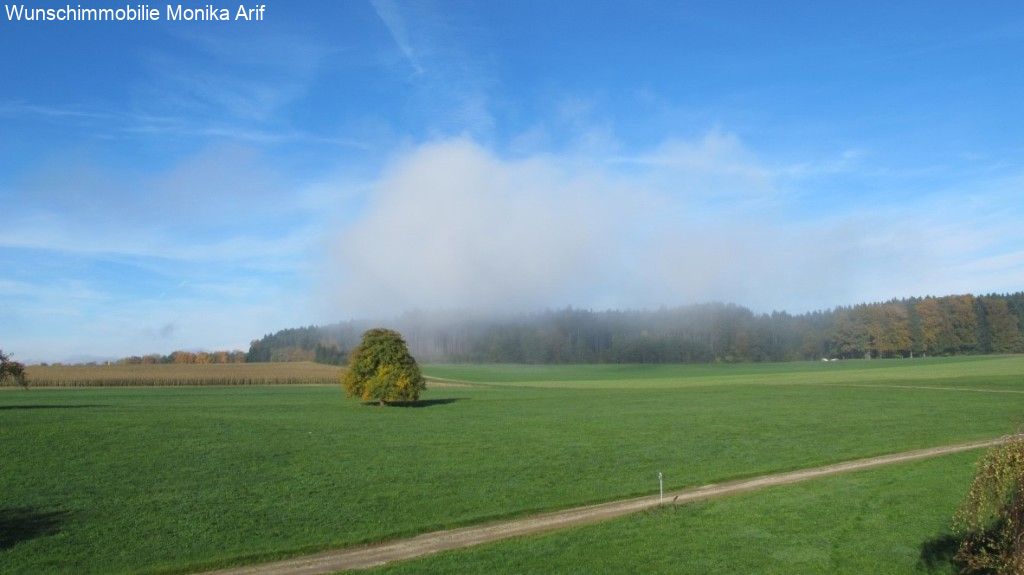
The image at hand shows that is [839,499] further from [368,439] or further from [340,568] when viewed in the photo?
[368,439]

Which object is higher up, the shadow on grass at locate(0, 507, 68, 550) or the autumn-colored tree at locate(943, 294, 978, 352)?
the autumn-colored tree at locate(943, 294, 978, 352)

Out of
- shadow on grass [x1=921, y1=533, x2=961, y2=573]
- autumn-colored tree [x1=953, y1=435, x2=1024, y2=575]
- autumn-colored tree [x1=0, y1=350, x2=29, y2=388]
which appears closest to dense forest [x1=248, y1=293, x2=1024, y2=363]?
autumn-colored tree [x1=0, y1=350, x2=29, y2=388]

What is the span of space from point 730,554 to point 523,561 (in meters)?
4.45

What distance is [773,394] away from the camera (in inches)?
2313

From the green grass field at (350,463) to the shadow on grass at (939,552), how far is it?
0.67m

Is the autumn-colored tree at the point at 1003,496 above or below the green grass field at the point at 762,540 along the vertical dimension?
above

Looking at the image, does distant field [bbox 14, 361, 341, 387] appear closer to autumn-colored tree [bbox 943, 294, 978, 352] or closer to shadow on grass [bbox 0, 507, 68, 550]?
shadow on grass [bbox 0, 507, 68, 550]

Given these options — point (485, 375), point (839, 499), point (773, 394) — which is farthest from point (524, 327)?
point (839, 499)

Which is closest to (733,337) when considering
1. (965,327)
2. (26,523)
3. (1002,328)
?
(965,327)

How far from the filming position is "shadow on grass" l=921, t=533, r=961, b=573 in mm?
13641

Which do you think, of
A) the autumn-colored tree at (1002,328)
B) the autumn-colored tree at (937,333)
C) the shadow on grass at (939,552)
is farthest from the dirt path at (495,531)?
the autumn-colored tree at (1002,328)

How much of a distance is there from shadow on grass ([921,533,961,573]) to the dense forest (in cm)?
8945

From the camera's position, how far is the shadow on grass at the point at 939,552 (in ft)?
44.8

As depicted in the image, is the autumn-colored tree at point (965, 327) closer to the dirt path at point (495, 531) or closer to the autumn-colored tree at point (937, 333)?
the autumn-colored tree at point (937, 333)
